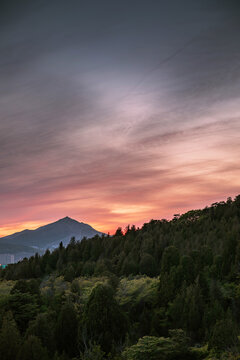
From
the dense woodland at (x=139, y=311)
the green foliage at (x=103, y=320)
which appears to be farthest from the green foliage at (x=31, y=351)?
the green foliage at (x=103, y=320)

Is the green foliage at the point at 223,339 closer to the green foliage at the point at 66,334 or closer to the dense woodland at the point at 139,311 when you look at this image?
the dense woodland at the point at 139,311

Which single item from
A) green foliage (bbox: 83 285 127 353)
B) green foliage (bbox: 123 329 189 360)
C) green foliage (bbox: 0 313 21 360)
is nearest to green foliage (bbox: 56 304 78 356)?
green foliage (bbox: 83 285 127 353)

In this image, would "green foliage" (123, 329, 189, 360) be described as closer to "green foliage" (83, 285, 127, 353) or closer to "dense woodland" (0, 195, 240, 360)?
"dense woodland" (0, 195, 240, 360)

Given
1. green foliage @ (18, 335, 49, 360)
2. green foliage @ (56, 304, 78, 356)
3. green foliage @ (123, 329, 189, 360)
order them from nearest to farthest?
1. green foliage @ (18, 335, 49, 360)
2. green foliage @ (123, 329, 189, 360)
3. green foliage @ (56, 304, 78, 356)

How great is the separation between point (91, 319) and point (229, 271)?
3535 cm

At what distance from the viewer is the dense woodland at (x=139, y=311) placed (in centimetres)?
3856

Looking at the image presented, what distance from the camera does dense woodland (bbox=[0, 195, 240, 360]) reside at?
3856 centimetres

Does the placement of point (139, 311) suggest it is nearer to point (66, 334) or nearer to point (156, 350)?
point (66, 334)

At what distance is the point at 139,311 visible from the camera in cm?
6694

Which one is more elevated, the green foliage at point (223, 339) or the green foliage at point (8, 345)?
the green foliage at point (8, 345)

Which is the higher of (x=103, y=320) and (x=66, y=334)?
(x=103, y=320)

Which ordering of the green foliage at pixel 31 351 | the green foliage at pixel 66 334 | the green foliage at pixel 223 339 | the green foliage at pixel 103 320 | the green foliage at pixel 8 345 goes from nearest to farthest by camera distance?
1. the green foliage at pixel 31 351
2. the green foliage at pixel 8 345
3. the green foliage at pixel 223 339
4. the green foliage at pixel 66 334
5. the green foliage at pixel 103 320

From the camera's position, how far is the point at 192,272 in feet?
212

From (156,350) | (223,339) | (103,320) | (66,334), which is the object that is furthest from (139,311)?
(223,339)
